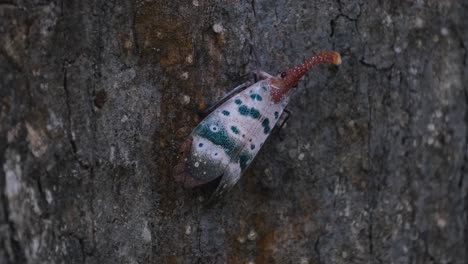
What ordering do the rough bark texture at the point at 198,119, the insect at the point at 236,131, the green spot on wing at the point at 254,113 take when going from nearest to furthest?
1. the rough bark texture at the point at 198,119
2. the insect at the point at 236,131
3. the green spot on wing at the point at 254,113

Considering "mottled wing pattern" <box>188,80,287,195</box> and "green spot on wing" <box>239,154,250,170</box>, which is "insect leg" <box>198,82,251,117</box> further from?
"green spot on wing" <box>239,154,250,170</box>

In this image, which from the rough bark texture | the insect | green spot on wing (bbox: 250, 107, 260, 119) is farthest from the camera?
green spot on wing (bbox: 250, 107, 260, 119)

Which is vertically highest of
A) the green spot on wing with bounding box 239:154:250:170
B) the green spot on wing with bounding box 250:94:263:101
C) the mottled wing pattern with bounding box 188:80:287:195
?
the green spot on wing with bounding box 250:94:263:101

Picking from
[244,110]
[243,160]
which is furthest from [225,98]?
[243,160]

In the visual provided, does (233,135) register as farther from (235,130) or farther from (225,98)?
(225,98)

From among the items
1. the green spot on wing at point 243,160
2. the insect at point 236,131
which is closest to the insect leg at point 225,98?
the insect at point 236,131

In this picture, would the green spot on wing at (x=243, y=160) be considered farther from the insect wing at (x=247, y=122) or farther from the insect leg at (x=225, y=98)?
the insect leg at (x=225, y=98)

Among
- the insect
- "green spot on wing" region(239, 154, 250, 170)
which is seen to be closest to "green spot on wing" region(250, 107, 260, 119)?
the insect
